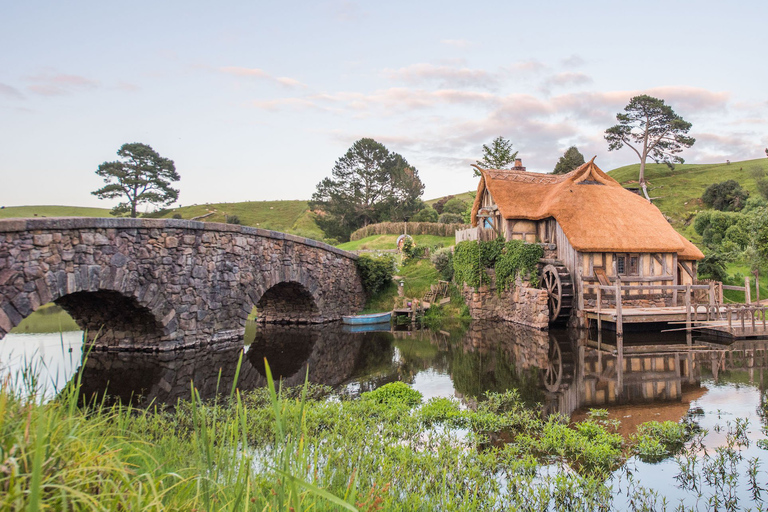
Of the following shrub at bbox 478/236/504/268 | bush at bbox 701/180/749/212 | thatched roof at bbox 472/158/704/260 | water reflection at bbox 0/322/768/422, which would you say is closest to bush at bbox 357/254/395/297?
shrub at bbox 478/236/504/268

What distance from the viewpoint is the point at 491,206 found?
78.2 ft

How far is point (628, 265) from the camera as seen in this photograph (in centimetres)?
1970

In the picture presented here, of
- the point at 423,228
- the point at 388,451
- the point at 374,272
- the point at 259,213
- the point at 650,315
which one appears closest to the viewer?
the point at 388,451

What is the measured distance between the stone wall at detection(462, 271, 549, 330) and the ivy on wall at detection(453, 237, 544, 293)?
39 centimetres

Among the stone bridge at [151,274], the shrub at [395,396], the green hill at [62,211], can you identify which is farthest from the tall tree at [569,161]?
the green hill at [62,211]

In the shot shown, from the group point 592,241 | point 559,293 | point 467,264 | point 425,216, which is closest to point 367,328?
point 467,264

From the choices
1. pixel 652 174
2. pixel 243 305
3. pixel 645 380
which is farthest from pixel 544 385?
pixel 652 174

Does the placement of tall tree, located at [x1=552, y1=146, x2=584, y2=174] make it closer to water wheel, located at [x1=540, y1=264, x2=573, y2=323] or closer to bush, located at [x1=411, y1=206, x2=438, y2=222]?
bush, located at [x1=411, y1=206, x2=438, y2=222]

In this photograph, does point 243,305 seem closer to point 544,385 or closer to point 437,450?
point 544,385

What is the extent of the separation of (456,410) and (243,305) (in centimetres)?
1049

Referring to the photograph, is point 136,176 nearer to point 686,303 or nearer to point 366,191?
point 366,191

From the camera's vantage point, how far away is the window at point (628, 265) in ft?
64.4

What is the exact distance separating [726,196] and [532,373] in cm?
3812

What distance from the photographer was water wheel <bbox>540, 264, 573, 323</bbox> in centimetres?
1878
